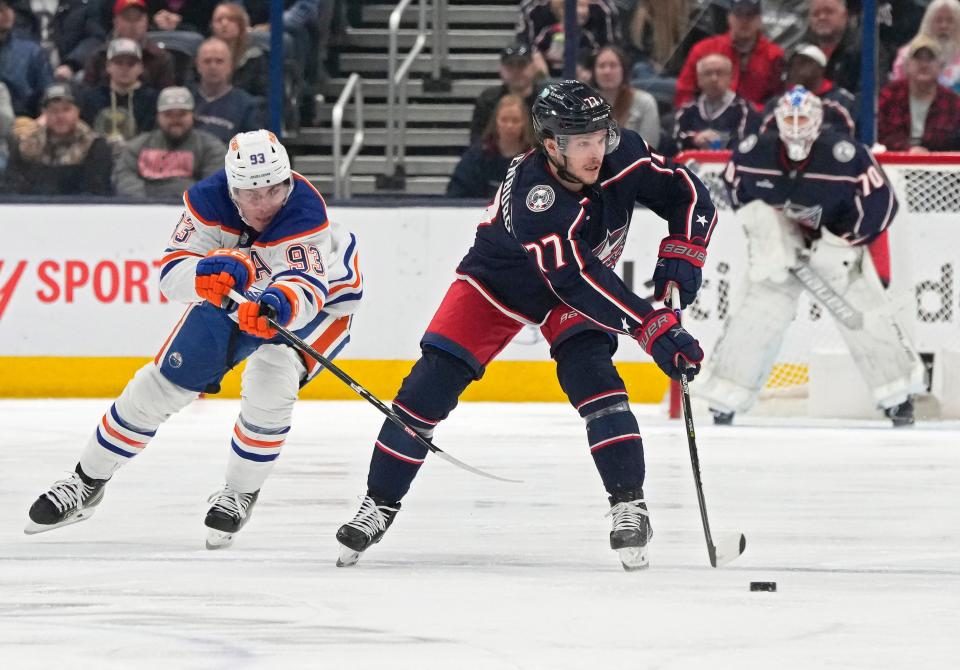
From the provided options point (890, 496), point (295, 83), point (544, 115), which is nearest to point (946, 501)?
point (890, 496)

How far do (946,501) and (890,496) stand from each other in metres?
0.17

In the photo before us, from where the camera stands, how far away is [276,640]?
10.2 feet

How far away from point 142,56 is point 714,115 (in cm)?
284

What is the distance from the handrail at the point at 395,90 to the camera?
29.5ft

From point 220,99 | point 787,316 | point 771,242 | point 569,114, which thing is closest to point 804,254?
point 771,242

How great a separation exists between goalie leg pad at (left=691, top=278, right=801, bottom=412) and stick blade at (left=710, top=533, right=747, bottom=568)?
11.4 ft

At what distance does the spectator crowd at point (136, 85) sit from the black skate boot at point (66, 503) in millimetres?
4045

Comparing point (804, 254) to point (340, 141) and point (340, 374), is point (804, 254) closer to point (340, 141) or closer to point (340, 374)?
point (340, 141)

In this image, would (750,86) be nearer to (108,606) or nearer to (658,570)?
(658,570)

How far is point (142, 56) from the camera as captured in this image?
354 inches

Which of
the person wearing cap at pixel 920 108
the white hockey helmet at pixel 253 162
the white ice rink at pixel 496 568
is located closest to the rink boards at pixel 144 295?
the person wearing cap at pixel 920 108

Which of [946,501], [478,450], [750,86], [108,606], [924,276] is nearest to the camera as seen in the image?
[108,606]

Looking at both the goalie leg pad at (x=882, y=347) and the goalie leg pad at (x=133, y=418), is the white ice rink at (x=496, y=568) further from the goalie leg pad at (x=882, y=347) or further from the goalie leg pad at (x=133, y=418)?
the goalie leg pad at (x=882, y=347)

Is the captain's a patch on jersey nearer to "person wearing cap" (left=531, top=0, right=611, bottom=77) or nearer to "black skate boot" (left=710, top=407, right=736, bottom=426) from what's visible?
"black skate boot" (left=710, top=407, right=736, bottom=426)
